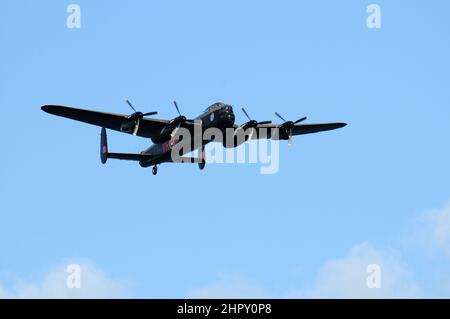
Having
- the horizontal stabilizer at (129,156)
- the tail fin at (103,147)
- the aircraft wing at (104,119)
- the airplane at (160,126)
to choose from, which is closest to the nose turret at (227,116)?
the airplane at (160,126)

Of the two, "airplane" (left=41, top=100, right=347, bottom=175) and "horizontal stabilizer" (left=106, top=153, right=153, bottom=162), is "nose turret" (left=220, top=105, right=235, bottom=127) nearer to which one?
"airplane" (left=41, top=100, right=347, bottom=175)

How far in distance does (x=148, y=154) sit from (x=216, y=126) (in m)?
7.37

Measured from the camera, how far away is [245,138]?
5516 cm

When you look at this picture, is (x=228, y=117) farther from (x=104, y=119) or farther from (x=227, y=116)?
(x=104, y=119)

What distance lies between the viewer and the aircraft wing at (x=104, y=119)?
2090 inches

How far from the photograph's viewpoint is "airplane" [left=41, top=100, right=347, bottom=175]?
5131cm

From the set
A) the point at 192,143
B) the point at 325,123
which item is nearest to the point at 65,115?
the point at 192,143

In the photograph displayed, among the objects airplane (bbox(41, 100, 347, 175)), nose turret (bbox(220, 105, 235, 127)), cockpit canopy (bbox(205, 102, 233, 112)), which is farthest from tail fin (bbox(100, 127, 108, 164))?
nose turret (bbox(220, 105, 235, 127))

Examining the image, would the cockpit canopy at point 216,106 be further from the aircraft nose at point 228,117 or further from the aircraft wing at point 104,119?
the aircraft wing at point 104,119

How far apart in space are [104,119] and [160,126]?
396 centimetres

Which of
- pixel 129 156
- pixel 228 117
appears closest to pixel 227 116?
pixel 228 117
